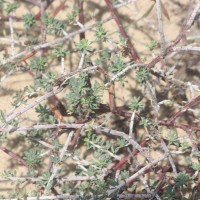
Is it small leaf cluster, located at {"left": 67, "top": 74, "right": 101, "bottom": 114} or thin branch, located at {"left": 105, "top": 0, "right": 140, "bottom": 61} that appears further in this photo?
thin branch, located at {"left": 105, "top": 0, "right": 140, "bottom": 61}

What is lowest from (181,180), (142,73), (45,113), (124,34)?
(181,180)

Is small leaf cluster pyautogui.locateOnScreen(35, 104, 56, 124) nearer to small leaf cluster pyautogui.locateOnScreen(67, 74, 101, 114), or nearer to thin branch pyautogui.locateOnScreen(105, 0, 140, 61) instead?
small leaf cluster pyautogui.locateOnScreen(67, 74, 101, 114)

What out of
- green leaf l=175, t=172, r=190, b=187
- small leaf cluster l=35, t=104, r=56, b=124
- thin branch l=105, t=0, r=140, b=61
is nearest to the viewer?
green leaf l=175, t=172, r=190, b=187

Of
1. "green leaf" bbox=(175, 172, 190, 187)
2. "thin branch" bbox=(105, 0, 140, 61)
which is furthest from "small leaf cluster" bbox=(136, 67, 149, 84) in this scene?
"green leaf" bbox=(175, 172, 190, 187)

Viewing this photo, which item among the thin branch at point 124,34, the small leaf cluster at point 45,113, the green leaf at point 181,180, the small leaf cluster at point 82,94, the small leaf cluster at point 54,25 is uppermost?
the small leaf cluster at point 54,25

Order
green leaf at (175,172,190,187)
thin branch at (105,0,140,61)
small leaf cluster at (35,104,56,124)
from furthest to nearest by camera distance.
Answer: small leaf cluster at (35,104,56,124) < thin branch at (105,0,140,61) < green leaf at (175,172,190,187)

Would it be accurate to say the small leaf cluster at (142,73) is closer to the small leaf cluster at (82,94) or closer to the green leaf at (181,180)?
the small leaf cluster at (82,94)

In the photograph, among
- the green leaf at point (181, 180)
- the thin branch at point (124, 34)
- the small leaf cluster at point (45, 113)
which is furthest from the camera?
the small leaf cluster at point (45, 113)

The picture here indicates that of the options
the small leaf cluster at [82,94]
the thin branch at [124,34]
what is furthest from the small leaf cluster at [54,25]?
the small leaf cluster at [82,94]

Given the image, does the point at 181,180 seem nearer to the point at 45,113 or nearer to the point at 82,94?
Result: the point at 82,94

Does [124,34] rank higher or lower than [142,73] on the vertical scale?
higher

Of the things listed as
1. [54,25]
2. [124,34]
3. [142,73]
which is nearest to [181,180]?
[142,73]

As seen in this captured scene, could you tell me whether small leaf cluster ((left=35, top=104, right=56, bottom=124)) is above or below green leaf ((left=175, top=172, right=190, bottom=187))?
above
